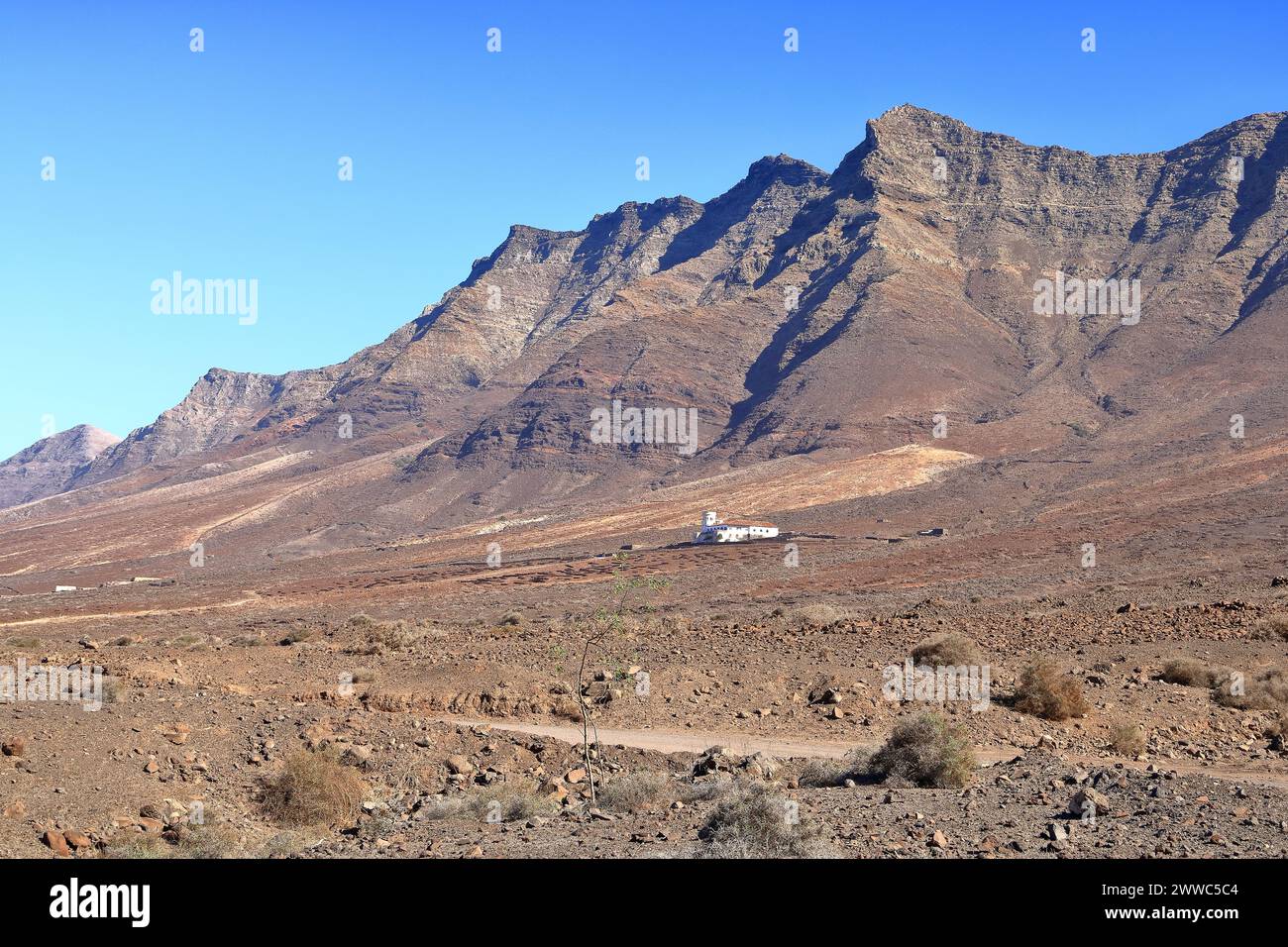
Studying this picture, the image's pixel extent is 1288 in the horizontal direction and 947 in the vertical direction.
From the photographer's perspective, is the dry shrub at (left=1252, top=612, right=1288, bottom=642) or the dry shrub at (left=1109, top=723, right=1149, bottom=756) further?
the dry shrub at (left=1252, top=612, right=1288, bottom=642)

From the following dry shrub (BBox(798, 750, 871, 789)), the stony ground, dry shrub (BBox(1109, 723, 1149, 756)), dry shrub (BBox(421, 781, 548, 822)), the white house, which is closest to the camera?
the stony ground

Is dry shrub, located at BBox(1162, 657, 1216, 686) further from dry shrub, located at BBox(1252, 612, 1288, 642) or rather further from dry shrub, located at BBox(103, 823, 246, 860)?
dry shrub, located at BBox(103, 823, 246, 860)

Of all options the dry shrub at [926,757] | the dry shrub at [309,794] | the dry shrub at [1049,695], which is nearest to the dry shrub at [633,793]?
the dry shrub at [926,757]

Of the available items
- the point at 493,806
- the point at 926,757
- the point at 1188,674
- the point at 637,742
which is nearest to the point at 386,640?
the point at 637,742

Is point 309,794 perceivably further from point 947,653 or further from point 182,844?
point 947,653

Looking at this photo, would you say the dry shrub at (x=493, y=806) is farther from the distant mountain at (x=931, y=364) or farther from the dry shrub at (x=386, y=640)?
the distant mountain at (x=931, y=364)

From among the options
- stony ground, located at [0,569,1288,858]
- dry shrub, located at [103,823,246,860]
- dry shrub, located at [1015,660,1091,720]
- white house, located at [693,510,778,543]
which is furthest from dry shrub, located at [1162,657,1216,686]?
white house, located at [693,510,778,543]
